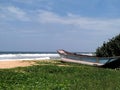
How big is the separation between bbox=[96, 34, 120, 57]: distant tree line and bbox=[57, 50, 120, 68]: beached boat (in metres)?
4.17

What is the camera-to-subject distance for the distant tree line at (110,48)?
4038cm

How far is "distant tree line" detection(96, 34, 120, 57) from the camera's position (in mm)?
40375

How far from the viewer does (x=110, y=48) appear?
4066 centimetres

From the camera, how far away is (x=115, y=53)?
40406 millimetres

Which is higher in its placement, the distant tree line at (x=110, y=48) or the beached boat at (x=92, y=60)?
the distant tree line at (x=110, y=48)

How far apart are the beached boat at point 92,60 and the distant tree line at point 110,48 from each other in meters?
4.17

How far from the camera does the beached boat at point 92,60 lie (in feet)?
105

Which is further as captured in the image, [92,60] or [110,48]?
[110,48]

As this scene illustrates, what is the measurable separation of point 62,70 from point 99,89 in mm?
8795

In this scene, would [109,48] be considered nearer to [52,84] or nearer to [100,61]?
[100,61]

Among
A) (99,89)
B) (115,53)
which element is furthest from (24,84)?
(115,53)

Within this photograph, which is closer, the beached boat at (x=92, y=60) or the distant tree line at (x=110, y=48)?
the beached boat at (x=92, y=60)

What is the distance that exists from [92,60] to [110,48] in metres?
5.68

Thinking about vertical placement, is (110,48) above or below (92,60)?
above
